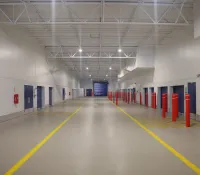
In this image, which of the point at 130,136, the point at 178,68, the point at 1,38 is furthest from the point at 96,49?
the point at 130,136

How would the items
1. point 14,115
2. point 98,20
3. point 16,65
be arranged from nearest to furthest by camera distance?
point 98,20 < point 14,115 < point 16,65

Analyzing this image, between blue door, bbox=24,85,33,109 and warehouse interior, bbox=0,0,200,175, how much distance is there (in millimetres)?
71

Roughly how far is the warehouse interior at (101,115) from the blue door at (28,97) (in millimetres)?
71

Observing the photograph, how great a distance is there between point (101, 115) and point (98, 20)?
6.12 metres

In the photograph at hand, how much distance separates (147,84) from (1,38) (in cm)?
1450

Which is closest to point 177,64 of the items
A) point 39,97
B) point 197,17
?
point 197,17

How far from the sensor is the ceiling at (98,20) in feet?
33.9

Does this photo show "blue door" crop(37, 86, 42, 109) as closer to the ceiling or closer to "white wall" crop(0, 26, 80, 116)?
"white wall" crop(0, 26, 80, 116)

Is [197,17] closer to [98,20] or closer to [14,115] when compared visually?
[98,20]

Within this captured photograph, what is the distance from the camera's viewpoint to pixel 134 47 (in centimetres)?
2025

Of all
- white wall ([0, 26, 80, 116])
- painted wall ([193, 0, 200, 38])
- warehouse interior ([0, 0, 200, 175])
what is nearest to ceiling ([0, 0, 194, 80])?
warehouse interior ([0, 0, 200, 175])

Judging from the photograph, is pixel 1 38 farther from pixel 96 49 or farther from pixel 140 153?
pixel 96 49

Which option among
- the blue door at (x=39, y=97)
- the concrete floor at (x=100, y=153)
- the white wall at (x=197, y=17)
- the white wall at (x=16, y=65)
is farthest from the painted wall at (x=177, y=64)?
the blue door at (x=39, y=97)

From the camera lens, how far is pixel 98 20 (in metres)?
12.6
